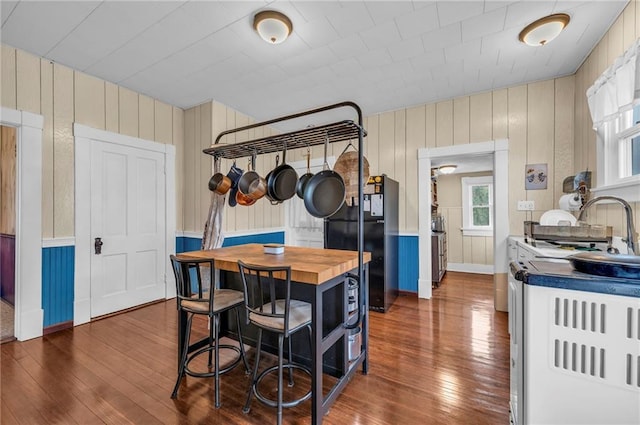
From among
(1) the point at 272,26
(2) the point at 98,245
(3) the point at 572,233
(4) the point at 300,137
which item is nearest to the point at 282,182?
(4) the point at 300,137

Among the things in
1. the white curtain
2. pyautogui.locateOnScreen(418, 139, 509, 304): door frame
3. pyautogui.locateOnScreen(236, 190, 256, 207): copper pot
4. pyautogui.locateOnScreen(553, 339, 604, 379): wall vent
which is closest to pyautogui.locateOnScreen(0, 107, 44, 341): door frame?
pyautogui.locateOnScreen(236, 190, 256, 207): copper pot

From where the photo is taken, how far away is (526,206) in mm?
3209

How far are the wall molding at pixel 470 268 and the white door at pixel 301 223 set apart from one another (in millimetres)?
3131

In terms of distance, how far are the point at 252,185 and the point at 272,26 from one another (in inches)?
48.6

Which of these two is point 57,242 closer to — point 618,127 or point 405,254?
point 405,254

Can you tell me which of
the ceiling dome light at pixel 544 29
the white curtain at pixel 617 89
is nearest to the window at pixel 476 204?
the white curtain at pixel 617 89

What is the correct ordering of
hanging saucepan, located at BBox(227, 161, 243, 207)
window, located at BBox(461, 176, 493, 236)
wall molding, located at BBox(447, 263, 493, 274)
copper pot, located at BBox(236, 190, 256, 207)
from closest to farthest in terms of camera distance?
copper pot, located at BBox(236, 190, 256, 207), hanging saucepan, located at BBox(227, 161, 243, 207), wall molding, located at BBox(447, 263, 493, 274), window, located at BBox(461, 176, 493, 236)

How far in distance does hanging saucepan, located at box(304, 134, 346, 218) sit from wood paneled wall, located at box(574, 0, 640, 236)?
197 cm

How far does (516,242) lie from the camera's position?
9.16 feet

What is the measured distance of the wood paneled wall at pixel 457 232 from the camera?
18.2 ft

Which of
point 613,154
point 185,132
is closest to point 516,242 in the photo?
point 613,154

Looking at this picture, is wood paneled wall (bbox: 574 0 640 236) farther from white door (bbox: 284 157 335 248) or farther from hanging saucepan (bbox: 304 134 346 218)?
white door (bbox: 284 157 335 248)

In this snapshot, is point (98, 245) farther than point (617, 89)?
Yes

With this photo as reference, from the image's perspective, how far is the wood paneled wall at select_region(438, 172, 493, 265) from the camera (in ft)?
18.2
